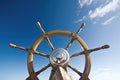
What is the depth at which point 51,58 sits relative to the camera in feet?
10.2

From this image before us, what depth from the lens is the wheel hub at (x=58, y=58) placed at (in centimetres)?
299

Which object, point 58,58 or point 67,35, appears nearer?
point 58,58

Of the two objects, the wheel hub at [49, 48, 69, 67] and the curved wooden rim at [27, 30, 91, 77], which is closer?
the wheel hub at [49, 48, 69, 67]

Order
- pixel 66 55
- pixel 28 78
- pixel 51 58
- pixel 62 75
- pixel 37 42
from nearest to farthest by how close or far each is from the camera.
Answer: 1. pixel 62 75
2. pixel 51 58
3. pixel 66 55
4. pixel 28 78
5. pixel 37 42

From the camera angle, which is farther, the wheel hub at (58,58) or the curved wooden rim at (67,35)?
the curved wooden rim at (67,35)

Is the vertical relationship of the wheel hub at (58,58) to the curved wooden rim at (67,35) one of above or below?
below

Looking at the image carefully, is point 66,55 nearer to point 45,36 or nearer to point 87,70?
point 87,70

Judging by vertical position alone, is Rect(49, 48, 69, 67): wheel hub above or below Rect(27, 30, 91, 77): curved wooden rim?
below

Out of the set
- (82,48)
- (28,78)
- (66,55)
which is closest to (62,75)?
(66,55)

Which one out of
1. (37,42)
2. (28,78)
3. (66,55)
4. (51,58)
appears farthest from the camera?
(37,42)

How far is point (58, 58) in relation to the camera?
120 inches

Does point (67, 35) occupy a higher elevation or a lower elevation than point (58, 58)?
higher

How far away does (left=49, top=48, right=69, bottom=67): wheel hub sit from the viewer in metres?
2.99

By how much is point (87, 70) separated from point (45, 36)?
4.68 feet
